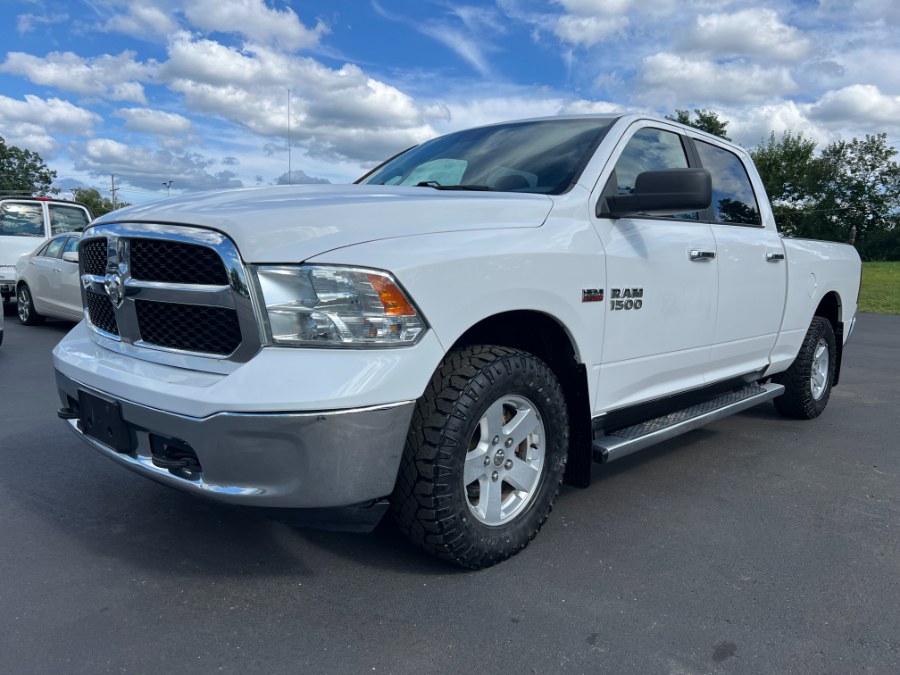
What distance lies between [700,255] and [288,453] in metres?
2.43

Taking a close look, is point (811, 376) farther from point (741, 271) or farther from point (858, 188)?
point (858, 188)

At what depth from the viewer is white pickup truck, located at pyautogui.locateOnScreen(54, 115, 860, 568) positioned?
222 centimetres

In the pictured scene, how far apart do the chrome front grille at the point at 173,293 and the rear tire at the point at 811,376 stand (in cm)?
430

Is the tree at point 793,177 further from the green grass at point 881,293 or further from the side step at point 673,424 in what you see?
the side step at point 673,424

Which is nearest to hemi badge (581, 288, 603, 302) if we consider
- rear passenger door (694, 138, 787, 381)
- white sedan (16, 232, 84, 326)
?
rear passenger door (694, 138, 787, 381)

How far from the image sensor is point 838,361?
5754mm

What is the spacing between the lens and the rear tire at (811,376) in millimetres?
5203

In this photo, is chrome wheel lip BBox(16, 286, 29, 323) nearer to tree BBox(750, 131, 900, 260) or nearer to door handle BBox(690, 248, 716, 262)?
door handle BBox(690, 248, 716, 262)

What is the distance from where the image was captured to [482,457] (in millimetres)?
2680

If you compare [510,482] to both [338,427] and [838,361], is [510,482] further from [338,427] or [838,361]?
[838,361]

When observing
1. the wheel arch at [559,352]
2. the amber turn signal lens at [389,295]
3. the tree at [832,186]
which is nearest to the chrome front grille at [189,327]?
the amber turn signal lens at [389,295]

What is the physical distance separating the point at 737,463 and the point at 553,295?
2.23m

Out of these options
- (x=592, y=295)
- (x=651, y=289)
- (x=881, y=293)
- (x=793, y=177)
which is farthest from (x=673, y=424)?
(x=793, y=177)

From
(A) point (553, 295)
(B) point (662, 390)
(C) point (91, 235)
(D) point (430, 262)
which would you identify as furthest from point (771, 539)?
(C) point (91, 235)
